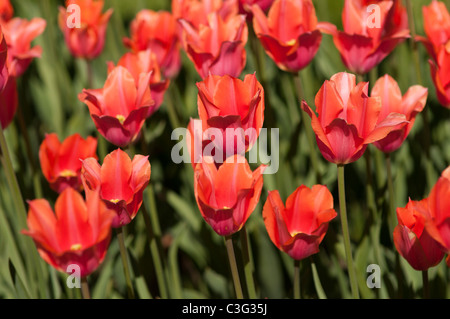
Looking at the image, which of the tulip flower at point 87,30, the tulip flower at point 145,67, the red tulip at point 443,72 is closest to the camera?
the red tulip at point 443,72

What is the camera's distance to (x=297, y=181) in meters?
1.79

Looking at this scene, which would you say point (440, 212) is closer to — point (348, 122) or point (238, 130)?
point (348, 122)

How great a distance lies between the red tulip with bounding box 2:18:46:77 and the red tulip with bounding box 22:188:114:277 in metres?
0.66

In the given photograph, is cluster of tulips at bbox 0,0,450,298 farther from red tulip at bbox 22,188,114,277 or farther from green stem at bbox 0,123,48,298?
green stem at bbox 0,123,48,298

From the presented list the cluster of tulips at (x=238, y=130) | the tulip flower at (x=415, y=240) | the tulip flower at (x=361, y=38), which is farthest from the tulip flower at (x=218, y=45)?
the tulip flower at (x=415, y=240)

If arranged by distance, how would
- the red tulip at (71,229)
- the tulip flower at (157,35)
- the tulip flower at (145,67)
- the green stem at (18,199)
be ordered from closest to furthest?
1. the red tulip at (71,229)
2. the green stem at (18,199)
3. the tulip flower at (145,67)
4. the tulip flower at (157,35)

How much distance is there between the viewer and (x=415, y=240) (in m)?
1.17

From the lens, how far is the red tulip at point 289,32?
1.44m

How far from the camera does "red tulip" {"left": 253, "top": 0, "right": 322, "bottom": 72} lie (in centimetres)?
144

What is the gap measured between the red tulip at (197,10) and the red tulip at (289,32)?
0.15 metres

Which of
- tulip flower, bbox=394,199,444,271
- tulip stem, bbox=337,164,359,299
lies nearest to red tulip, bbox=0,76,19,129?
tulip stem, bbox=337,164,359,299

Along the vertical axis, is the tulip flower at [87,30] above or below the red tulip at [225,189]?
above

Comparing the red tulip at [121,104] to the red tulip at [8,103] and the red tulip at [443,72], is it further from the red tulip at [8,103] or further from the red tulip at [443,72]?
the red tulip at [443,72]
